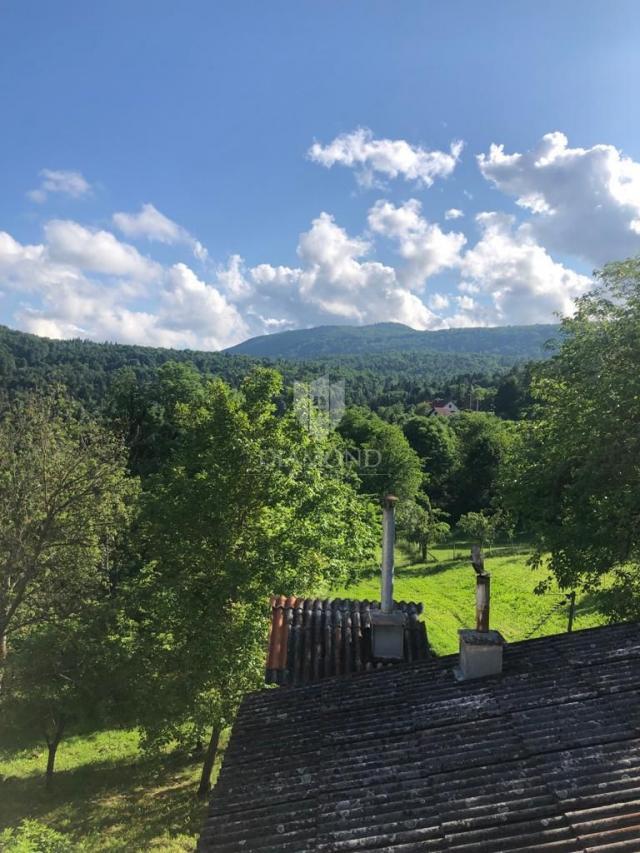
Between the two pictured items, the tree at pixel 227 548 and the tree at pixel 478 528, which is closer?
the tree at pixel 227 548

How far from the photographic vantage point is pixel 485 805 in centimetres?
437

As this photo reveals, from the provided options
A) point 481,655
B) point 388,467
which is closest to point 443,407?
point 388,467

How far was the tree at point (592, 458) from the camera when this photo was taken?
38.8ft

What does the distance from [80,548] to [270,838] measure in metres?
15.7

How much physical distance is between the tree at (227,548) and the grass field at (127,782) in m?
1.66

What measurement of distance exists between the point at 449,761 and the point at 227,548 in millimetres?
10044

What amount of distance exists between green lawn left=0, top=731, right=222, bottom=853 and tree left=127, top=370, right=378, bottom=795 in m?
1.46

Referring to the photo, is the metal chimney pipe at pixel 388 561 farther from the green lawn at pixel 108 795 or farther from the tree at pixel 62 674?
the tree at pixel 62 674

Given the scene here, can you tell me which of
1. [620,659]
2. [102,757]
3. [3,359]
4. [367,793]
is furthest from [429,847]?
[3,359]

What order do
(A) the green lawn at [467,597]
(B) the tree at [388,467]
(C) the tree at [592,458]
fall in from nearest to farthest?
(C) the tree at [592,458], (A) the green lawn at [467,597], (B) the tree at [388,467]

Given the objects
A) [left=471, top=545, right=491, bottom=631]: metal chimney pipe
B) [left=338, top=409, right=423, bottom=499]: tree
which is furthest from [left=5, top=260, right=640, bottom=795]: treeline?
[left=338, top=409, right=423, bottom=499]: tree

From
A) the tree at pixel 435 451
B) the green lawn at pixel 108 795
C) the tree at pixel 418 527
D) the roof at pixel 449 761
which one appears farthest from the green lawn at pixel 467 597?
the tree at pixel 435 451

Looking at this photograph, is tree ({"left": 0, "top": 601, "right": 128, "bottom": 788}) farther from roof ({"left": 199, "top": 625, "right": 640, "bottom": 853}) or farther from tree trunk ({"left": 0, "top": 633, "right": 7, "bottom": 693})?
roof ({"left": 199, "top": 625, "right": 640, "bottom": 853})

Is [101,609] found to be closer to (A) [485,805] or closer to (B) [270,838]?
(B) [270,838]
